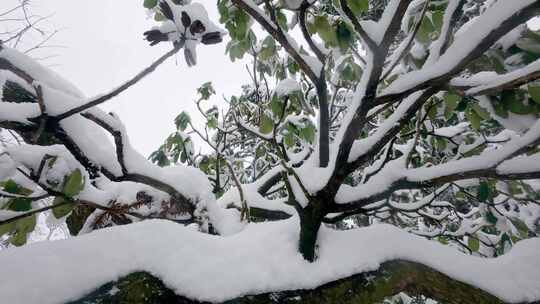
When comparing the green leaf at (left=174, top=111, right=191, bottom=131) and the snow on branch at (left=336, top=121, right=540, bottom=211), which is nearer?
the snow on branch at (left=336, top=121, right=540, bottom=211)

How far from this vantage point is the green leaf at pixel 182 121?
10.5 ft

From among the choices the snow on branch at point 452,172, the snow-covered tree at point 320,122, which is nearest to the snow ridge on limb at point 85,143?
the snow-covered tree at point 320,122

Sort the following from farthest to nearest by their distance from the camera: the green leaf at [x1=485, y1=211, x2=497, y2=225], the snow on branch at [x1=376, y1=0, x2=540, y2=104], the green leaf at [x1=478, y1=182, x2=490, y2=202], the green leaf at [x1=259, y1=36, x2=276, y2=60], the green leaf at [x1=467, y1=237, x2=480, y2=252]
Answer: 1. the green leaf at [x1=467, y1=237, x2=480, y2=252]
2. the green leaf at [x1=485, y1=211, x2=497, y2=225]
3. the green leaf at [x1=259, y1=36, x2=276, y2=60]
4. the green leaf at [x1=478, y1=182, x2=490, y2=202]
5. the snow on branch at [x1=376, y1=0, x2=540, y2=104]

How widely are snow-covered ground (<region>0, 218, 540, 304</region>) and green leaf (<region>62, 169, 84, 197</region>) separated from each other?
0.22 m

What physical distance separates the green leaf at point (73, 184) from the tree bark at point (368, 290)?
0.38 m

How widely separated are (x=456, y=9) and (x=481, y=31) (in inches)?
14.0

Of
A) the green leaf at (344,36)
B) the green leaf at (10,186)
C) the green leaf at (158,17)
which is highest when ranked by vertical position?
the green leaf at (158,17)

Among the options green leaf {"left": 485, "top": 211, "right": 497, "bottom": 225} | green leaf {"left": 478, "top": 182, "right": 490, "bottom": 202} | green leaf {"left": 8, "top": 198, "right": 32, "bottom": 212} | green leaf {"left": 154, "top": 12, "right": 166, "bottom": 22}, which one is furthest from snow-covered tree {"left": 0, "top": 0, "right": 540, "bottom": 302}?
green leaf {"left": 485, "top": 211, "right": 497, "bottom": 225}

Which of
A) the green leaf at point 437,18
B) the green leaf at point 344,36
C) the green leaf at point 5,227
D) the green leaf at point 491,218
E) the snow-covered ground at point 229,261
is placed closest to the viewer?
the snow-covered ground at point 229,261

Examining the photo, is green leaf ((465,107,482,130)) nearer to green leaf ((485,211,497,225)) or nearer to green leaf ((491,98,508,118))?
green leaf ((491,98,508,118))

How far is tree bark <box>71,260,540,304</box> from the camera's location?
790mm

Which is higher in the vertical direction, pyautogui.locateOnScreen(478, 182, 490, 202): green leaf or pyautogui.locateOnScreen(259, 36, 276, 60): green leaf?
pyautogui.locateOnScreen(259, 36, 276, 60): green leaf

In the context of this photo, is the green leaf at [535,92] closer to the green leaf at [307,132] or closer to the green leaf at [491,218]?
the green leaf at [307,132]

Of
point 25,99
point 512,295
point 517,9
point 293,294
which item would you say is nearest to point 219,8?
point 25,99
